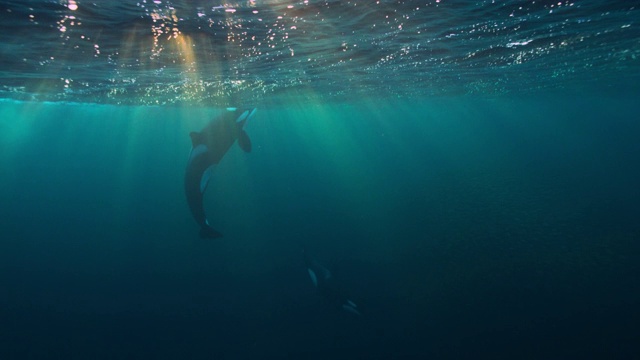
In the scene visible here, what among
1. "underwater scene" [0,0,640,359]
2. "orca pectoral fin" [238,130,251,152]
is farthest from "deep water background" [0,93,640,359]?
"orca pectoral fin" [238,130,251,152]

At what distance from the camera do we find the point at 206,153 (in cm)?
947

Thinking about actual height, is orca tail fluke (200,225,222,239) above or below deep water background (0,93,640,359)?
above

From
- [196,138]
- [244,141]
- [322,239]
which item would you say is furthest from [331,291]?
[322,239]

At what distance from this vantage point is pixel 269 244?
20.6 m

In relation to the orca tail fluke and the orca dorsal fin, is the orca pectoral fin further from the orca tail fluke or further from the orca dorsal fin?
the orca tail fluke

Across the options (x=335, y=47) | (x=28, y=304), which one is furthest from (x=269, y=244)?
(x=335, y=47)

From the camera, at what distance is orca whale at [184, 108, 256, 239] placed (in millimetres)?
9055

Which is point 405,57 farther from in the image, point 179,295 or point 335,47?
point 179,295

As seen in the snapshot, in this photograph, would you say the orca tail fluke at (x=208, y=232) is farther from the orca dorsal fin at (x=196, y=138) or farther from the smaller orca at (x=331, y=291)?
the smaller orca at (x=331, y=291)

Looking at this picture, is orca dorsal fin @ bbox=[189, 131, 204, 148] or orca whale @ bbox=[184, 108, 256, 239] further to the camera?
orca dorsal fin @ bbox=[189, 131, 204, 148]

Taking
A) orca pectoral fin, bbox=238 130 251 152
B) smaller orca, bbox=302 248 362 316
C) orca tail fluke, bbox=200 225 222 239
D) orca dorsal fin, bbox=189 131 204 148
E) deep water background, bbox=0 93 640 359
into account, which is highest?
orca dorsal fin, bbox=189 131 204 148

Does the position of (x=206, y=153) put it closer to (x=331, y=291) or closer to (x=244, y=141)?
(x=244, y=141)

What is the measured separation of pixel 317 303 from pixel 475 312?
565cm

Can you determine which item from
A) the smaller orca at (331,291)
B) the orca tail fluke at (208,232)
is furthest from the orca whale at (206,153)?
the smaller orca at (331,291)
